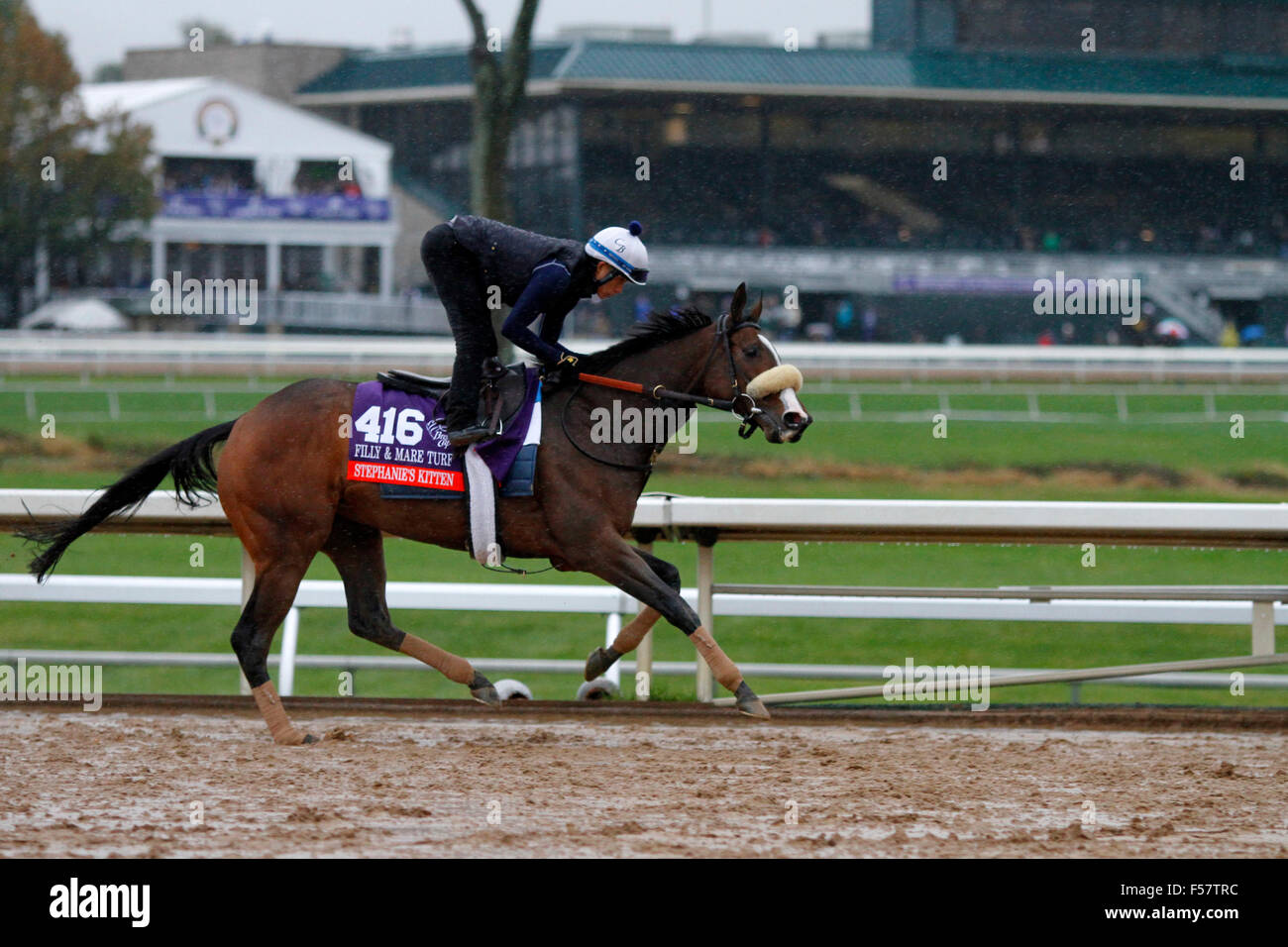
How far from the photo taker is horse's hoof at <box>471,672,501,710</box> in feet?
17.8

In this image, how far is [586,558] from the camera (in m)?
4.99

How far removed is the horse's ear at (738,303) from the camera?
16.3ft

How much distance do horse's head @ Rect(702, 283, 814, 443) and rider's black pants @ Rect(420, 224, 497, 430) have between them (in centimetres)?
73

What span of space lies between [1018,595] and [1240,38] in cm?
2484

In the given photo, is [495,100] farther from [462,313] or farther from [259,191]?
[259,191]

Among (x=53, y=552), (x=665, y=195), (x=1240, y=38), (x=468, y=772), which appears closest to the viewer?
(x=468, y=772)

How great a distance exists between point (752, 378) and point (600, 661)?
3.67 feet

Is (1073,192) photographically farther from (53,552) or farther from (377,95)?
(53,552)

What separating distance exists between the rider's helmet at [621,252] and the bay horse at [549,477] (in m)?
0.25

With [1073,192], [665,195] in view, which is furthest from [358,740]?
[1073,192]

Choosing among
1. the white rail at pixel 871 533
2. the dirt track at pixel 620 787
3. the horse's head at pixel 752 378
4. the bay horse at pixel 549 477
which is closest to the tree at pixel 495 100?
the white rail at pixel 871 533

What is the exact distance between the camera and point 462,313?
5125 millimetres

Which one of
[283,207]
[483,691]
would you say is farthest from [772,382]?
[283,207]

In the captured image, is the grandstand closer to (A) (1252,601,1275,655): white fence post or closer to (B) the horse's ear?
(A) (1252,601,1275,655): white fence post
